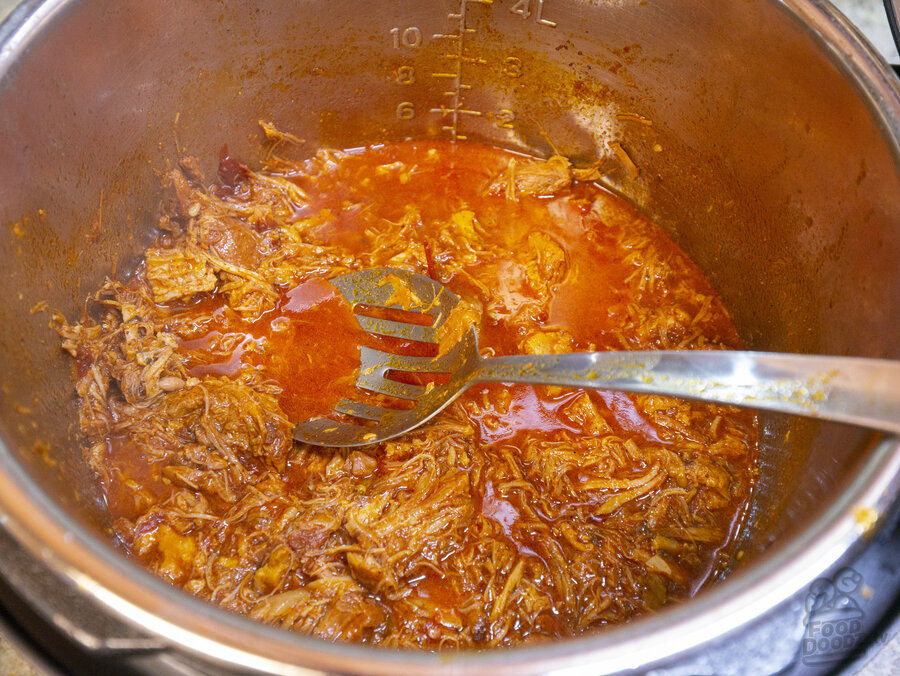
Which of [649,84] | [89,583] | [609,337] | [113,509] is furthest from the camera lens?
[649,84]

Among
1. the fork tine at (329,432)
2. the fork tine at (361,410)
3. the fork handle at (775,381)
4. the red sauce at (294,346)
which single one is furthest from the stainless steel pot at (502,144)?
the fork tine at (361,410)

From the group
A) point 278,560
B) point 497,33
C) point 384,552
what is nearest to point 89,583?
point 278,560

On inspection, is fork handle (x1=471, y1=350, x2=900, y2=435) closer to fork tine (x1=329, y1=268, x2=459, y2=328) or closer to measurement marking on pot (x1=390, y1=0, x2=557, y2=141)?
fork tine (x1=329, y1=268, x2=459, y2=328)

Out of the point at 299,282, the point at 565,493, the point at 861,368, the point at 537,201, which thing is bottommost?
the point at 565,493

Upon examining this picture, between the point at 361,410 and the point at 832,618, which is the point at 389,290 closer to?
the point at 361,410

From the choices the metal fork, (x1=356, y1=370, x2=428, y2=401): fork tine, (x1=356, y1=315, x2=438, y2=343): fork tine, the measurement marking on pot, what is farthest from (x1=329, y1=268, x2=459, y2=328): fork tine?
the measurement marking on pot

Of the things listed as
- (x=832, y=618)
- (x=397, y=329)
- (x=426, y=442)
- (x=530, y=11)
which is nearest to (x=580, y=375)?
(x=426, y=442)

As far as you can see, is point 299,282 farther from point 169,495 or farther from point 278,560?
point 278,560
